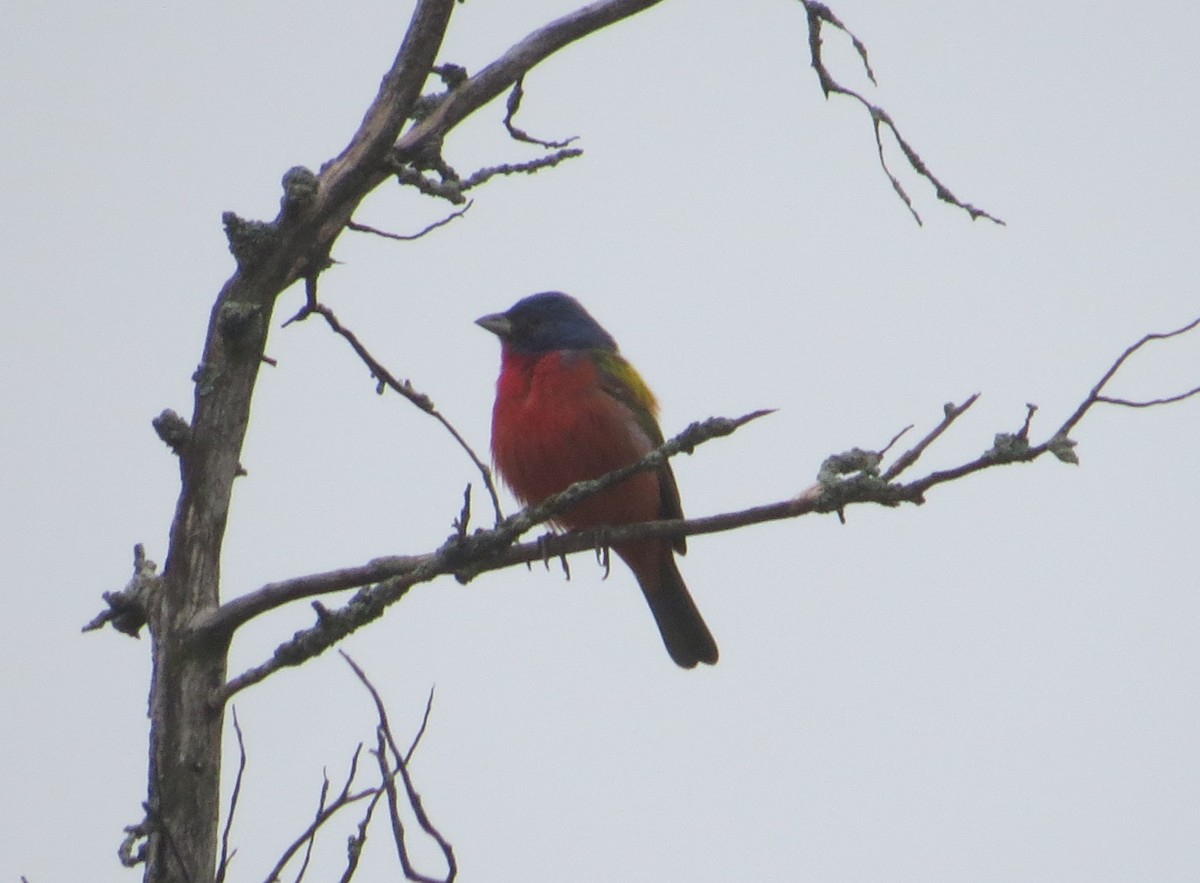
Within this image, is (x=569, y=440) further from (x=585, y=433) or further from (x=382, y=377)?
(x=382, y=377)

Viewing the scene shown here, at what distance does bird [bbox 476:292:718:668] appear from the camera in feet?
20.3

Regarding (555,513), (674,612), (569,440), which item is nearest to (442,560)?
(555,513)

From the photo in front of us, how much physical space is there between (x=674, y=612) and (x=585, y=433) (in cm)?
147

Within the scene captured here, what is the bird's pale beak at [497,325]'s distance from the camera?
23.4 ft

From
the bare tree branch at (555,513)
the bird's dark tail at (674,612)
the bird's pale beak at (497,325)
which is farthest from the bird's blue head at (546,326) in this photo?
the bare tree branch at (555,513)

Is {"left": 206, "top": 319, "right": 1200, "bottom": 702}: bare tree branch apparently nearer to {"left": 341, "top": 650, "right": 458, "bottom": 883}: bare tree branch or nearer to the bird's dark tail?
{"left": 341, "top": 650, "right": 458, "bottom": 883}: bare tree branch

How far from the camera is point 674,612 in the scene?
7344 millimetres

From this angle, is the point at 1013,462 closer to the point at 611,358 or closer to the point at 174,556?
the point at 174,556

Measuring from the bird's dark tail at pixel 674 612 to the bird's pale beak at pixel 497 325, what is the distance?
119cm

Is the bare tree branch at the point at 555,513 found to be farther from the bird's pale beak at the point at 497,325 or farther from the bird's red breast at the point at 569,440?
the bird's pale beak at the point at 497,325

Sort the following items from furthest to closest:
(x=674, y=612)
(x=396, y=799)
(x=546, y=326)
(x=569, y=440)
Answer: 1. (x=674, y=612)
2. (x=546, y=326)
3. (x=569, y=440)
4. (x=396, y=799)

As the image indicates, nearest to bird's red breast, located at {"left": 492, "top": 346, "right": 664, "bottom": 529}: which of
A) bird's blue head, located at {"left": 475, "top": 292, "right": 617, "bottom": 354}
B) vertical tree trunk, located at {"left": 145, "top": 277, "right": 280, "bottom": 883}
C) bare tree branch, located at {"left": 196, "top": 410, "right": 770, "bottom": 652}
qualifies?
bird's blue head, located at {"left": 475, "top": 292, "right": 617, "bottom": 354}

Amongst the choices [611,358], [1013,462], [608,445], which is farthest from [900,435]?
[611,358]

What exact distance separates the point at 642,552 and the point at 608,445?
1.02 metres
